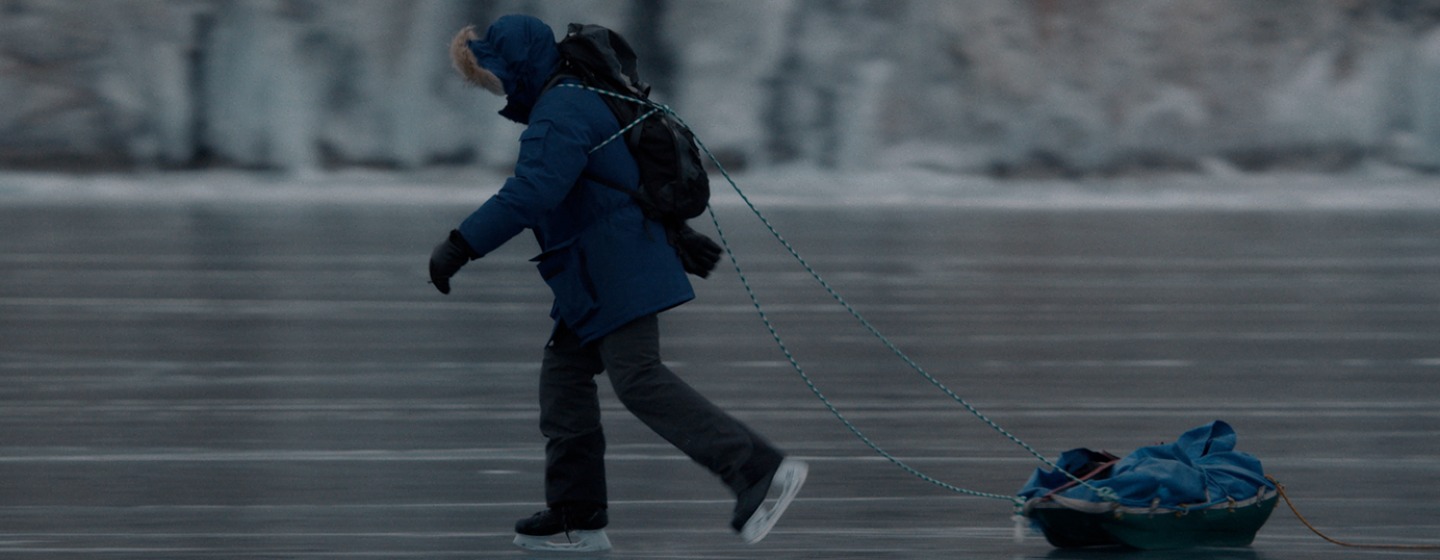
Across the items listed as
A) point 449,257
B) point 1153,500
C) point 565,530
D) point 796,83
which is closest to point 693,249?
point 449,257

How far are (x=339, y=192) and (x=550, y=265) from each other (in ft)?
67.4

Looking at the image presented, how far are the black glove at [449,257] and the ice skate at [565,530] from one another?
76cm

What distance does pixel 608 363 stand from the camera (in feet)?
15.3

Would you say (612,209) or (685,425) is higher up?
(612,209)

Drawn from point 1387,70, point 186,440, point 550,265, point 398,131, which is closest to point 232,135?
point 398,131

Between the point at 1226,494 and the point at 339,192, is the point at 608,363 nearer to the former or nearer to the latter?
the point at 1226,494

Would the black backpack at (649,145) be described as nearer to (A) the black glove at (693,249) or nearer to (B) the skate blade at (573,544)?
(A) the black glove at (693,249)

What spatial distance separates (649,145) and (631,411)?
2.09 ft

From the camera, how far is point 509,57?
4.55 metres

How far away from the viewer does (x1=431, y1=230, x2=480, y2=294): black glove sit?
14.5ft

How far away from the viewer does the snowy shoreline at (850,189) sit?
2322 cm

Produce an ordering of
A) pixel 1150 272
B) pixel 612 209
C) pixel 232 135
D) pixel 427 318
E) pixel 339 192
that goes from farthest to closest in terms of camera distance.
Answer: pixel 232 135, pixel 339 192, pixel 1150 272, pixel 427 318, pixel 612 209

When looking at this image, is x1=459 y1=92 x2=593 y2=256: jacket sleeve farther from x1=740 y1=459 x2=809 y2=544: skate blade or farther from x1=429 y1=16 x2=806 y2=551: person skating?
x1=740 y1=459 x2=809 y2=544: skate blade

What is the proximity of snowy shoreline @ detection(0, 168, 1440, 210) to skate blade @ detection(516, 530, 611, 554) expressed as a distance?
55.7 feet
